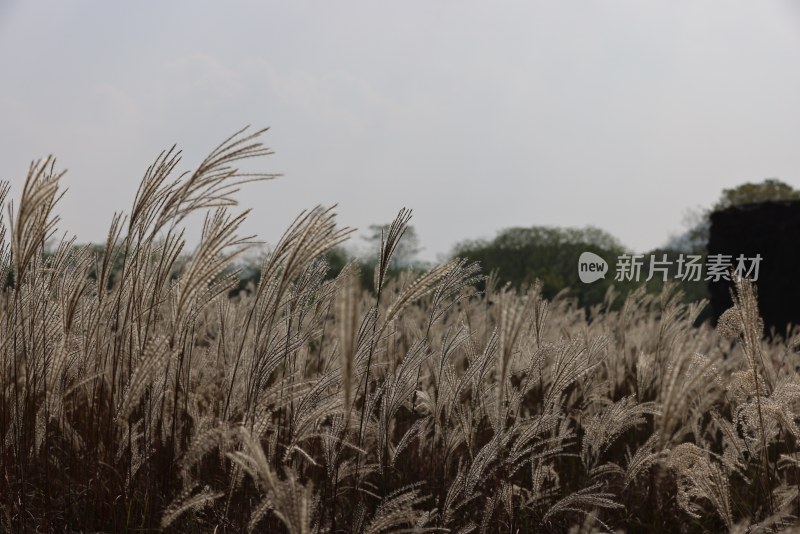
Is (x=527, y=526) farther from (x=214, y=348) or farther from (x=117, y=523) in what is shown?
(x=214, y=348)

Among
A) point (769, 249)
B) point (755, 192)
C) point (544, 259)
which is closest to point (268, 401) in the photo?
point (769, 249)

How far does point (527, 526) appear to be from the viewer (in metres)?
2.71

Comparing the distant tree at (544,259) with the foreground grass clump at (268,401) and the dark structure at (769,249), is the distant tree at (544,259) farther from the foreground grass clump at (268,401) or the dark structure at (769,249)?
the foreground grass clump at (268,401)

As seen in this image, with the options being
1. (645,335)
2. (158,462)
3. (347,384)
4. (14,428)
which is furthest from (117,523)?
(645,335)

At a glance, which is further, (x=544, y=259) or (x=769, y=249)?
(x=544, y=259)

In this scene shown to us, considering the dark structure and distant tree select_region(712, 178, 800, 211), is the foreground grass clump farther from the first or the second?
distant tree select_region(712, 178, 800, 211)

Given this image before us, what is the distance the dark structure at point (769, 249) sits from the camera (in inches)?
465

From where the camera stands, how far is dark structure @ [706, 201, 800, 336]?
11812 millimetres

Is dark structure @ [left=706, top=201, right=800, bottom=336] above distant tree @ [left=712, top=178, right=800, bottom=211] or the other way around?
the other way around

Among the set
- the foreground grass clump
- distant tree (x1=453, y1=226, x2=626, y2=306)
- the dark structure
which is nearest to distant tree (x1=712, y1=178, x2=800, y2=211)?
distant tree (x1=453, y1=226, x2=626, y2=306)

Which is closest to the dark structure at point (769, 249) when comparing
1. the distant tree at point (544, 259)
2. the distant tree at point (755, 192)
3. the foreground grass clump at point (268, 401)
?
the distant tree at point (544, 259)

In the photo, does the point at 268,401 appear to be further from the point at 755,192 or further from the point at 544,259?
the point at 755,192

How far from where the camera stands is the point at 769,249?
11930mm

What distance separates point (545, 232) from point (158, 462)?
1990cm
